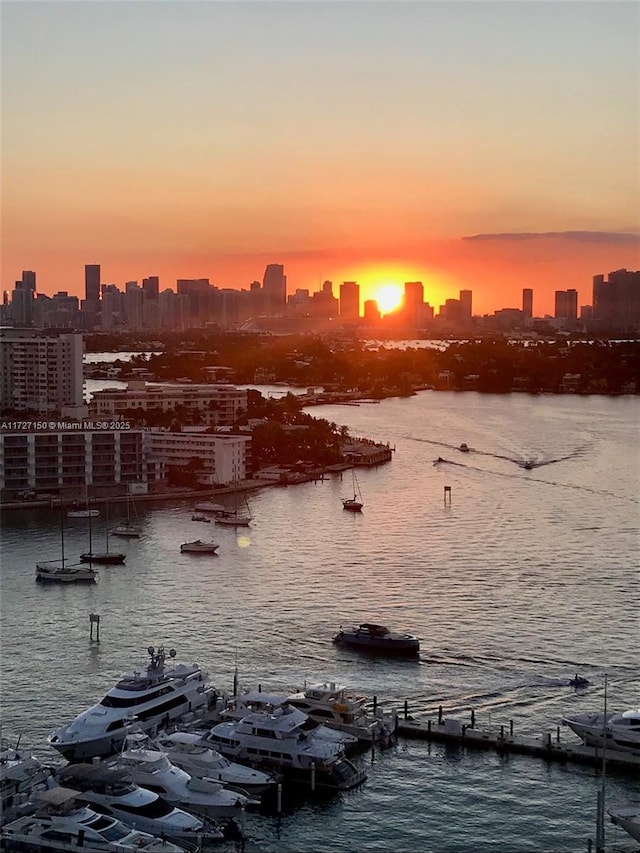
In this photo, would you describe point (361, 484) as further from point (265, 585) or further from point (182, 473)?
point (265, 585)

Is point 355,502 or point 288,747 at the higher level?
point 355,502

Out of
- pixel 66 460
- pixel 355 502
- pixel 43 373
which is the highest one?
pixel 43 373

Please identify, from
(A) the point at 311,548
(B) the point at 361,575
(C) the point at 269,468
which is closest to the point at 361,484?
(C) the point at 269,468

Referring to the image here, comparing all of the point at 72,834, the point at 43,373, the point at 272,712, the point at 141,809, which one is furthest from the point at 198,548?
the point at 43,373

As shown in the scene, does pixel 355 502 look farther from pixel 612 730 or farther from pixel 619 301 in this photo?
pixel 619 301

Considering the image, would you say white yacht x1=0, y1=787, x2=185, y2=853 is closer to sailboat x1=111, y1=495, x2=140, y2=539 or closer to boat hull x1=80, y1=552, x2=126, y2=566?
boat hull x1=80, y1=552, x2=126, y2=566

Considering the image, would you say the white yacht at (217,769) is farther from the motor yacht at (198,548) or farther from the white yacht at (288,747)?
the motor yacht at (198,548)
